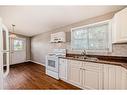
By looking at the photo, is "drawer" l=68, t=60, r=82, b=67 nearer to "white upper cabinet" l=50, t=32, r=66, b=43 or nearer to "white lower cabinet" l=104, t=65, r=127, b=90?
"white lower cabinet" l=104, t=65, r=127, b=90

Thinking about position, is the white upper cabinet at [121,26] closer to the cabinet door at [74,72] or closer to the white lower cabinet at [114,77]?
the white lower cabinet at [114,77]

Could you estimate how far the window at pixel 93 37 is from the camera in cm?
283

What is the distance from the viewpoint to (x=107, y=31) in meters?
2.81

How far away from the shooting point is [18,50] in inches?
277

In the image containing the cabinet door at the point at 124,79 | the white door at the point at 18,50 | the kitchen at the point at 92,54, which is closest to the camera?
the cabinet door at the point at 124,79

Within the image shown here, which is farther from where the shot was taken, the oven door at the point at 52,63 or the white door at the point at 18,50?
the white door at the point at 18,50

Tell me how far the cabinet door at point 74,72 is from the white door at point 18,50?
16.1 feet

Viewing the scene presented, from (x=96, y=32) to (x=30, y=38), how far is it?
6128 millimetres

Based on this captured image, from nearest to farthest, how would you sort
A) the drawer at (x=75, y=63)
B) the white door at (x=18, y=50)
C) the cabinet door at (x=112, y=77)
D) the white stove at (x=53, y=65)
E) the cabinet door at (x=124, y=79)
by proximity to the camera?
the cabinet door at (x=124, y=79) < the cabinet door at (x=112, y=77) < the drawer at (x=75, y=63) < the white stove at (x=53, y=65) < the white door at (x=18, y=50)

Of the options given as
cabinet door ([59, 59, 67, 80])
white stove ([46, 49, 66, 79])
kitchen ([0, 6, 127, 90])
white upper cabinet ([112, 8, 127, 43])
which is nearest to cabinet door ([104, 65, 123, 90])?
kitchen ([0, 6, 127, 90])

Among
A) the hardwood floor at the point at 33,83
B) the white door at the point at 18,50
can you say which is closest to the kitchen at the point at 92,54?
the hardwood floor at the point at 33,83

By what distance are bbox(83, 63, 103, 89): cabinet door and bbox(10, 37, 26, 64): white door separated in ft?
18.0

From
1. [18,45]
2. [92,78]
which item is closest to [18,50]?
[18,45]
